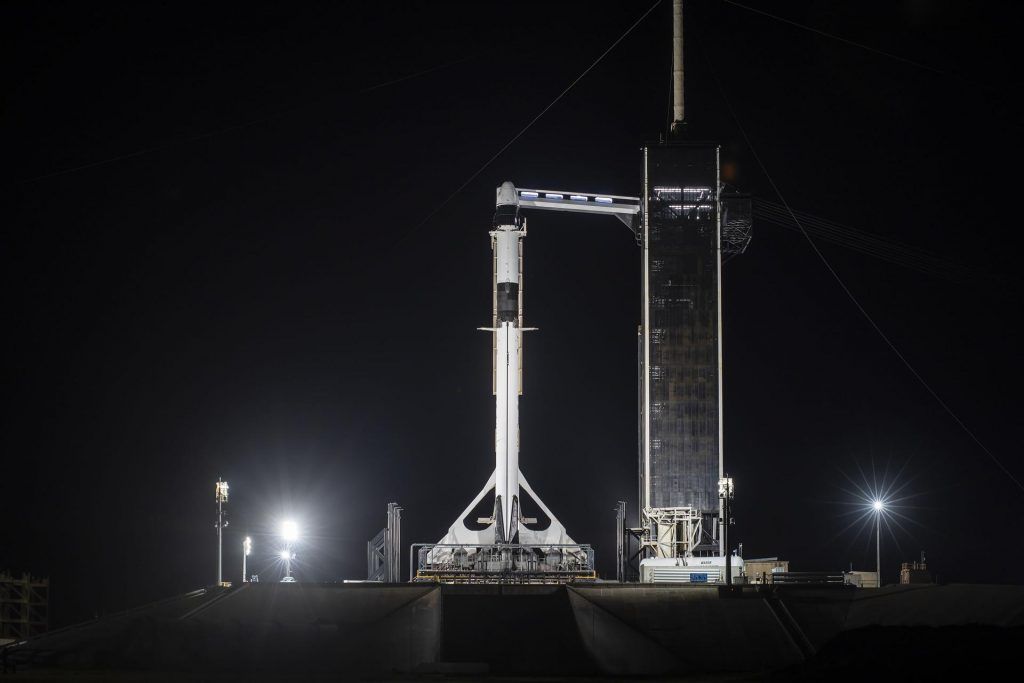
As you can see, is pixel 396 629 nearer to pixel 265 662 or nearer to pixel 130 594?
pixel 265 662

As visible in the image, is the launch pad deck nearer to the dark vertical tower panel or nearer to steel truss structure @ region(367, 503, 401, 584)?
steel truss structure @ region(367, 503, 401, 584)

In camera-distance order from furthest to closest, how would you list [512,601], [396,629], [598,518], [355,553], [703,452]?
[355,553], [598,518], [703,452], [512,601], [396,629]

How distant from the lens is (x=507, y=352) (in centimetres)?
4659

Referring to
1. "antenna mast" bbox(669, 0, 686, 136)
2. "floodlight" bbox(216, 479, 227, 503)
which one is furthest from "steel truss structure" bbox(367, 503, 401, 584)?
"antenna mast" bbox(669, 0, 686, 136)

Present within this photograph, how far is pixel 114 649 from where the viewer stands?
101 feet

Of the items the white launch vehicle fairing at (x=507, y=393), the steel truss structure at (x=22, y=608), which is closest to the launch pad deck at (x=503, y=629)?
the white launch vehicle fairing at (x=507, y=393)

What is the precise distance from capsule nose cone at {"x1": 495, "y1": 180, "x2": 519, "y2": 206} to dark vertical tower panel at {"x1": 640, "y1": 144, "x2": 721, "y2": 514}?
494 centimetres

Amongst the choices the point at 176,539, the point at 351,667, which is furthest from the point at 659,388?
the point at 176,539

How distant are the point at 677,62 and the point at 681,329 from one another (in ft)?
36.8

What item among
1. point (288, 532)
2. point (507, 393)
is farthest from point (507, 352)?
point (288, 532)

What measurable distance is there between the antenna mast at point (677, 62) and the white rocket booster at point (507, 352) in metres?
7.62

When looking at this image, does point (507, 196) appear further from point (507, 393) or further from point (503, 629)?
point (503, 629)

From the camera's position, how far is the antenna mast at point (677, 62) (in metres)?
49.7

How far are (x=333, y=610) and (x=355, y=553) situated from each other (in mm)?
28568
